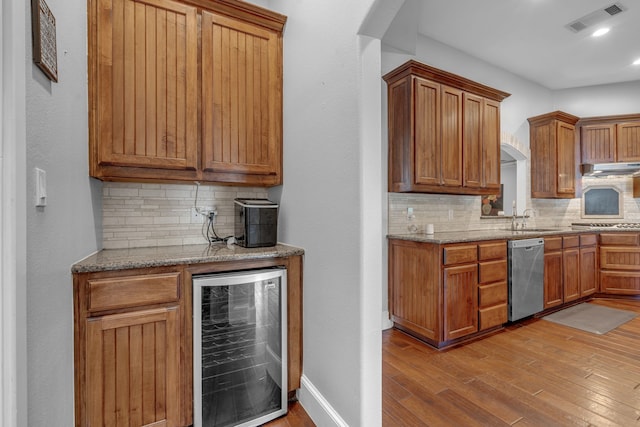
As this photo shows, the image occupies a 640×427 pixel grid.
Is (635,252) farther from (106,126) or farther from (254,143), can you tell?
(106,126)

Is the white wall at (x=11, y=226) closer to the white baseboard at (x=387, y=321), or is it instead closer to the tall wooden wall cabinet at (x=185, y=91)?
the tall wooden wall cabinet at (x=185, y=91)

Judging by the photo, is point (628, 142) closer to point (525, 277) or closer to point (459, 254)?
point (525, 277)

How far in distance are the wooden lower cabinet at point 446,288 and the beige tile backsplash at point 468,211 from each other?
1.26 feet

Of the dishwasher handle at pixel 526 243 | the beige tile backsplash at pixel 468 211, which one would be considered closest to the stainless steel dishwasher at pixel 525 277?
the dishwasher handle at pixel 526 243

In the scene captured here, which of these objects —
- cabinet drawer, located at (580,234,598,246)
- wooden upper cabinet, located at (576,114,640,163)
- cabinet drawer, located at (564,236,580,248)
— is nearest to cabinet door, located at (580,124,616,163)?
wooden upper cabinet, located at (576,114,640,163)

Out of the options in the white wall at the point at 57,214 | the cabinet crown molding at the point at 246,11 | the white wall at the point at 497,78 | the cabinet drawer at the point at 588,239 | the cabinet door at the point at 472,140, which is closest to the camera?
the white wall at the point at 57,214

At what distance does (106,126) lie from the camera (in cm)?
166

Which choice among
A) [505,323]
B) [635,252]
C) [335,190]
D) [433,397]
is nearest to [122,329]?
[335,190]

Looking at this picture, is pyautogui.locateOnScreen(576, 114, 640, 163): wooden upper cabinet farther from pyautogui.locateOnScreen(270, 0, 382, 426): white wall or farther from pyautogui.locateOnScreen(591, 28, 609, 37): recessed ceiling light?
pyautogui.locateOnScreen(270, 0, 382, 426): white wall

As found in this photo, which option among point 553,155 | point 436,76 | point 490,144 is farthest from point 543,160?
point 436,76

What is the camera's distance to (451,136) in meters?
3.05

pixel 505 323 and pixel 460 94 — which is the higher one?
pixel 460 94

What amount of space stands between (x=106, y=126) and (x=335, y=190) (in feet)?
4.40

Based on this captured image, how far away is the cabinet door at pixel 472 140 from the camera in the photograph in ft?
10.3
